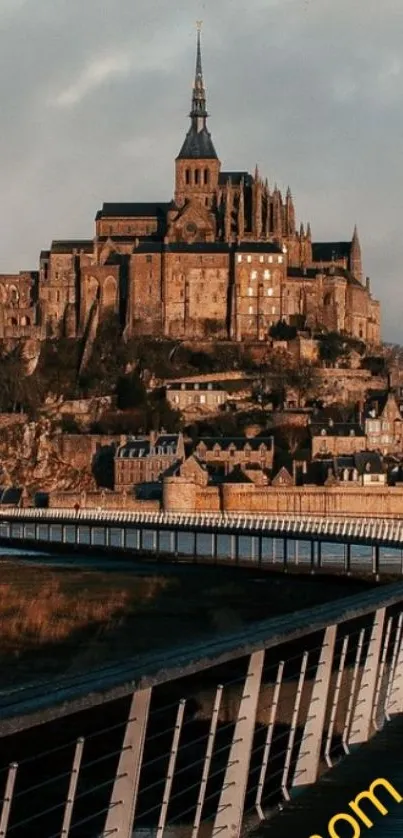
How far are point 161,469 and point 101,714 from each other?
93.1 metres

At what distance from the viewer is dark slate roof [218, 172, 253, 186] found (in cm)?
13512

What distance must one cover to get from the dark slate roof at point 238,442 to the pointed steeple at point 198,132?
29261 millimetres

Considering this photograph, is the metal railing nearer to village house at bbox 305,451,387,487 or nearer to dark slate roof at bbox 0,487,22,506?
dark slate roof at bbox 0,487,22,506

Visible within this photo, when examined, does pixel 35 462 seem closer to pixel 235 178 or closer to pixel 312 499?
pixel 312 499

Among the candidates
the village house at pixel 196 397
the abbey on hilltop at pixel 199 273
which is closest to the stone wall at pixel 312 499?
the village house at pixel 196 397

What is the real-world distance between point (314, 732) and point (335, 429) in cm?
10574

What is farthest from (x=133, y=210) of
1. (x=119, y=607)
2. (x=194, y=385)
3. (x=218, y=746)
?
(x=218, y=746)

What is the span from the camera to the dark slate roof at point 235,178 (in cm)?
13512

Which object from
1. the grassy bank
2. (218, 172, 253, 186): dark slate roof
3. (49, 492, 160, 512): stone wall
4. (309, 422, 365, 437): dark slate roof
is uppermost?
(218, 172, 253, 186): dark slate roof

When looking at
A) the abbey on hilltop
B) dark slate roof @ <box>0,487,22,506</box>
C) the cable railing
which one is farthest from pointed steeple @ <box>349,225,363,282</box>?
the cable railing

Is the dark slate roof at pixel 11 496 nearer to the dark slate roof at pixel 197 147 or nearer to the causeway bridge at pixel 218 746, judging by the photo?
the dark slate roof at pixel 197 147

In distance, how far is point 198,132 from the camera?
136375 millimetres

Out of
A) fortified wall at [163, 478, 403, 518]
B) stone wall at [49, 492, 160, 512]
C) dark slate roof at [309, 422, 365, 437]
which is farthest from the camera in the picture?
dark slate roof at [309, 422, 365, 437]

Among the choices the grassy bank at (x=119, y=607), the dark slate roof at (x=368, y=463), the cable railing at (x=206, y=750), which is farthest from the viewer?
the dark slate roof at (x=368, y=463)
